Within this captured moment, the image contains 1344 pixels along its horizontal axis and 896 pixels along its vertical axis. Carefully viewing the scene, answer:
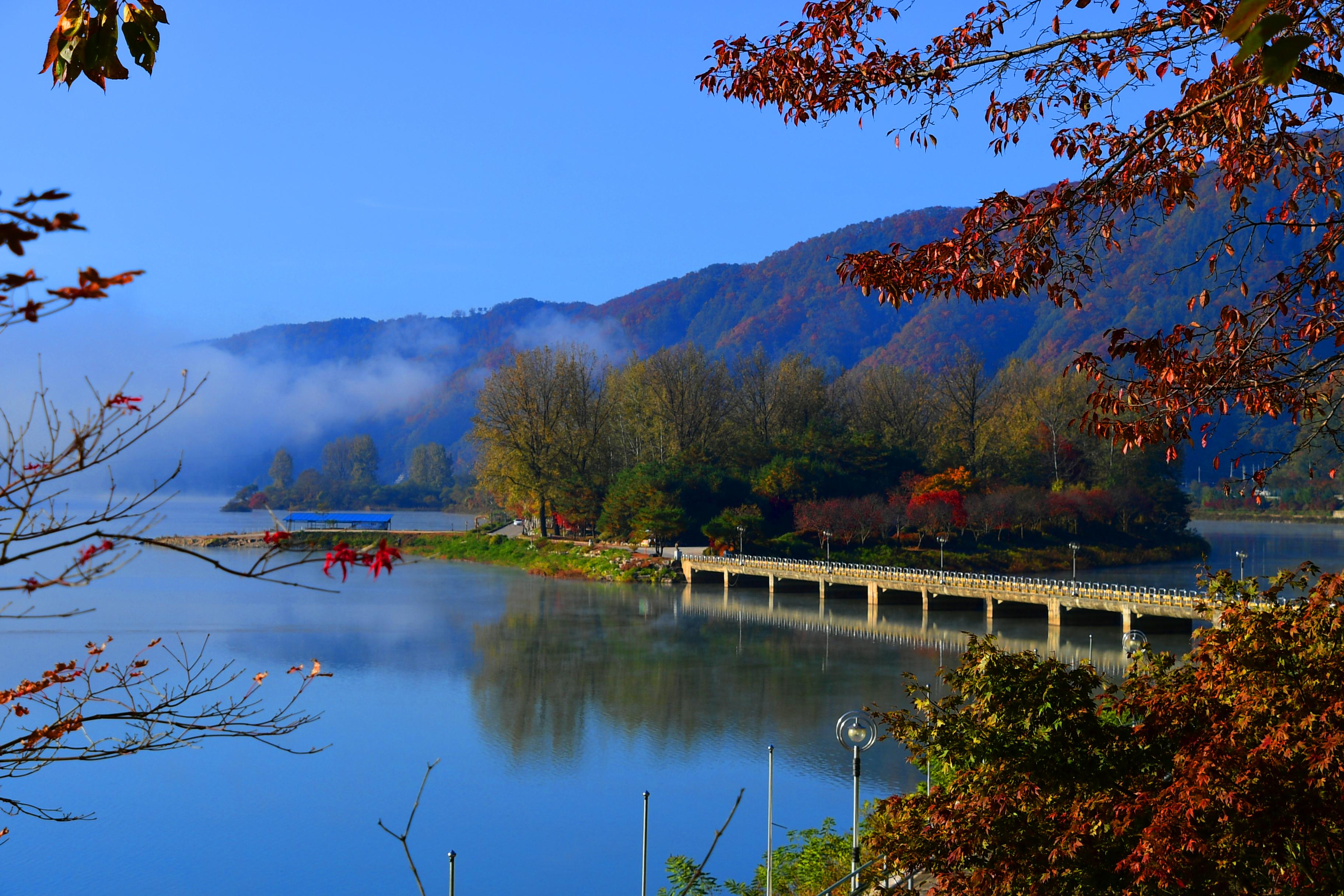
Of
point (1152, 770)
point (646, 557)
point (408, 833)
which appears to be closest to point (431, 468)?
point (646, 557)

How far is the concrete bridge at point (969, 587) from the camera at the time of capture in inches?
1476

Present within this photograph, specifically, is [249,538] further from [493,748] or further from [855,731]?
[855,731]

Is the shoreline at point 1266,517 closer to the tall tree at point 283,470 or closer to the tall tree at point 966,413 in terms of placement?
the tall tree at point 966,413

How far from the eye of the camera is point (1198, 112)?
572 cm

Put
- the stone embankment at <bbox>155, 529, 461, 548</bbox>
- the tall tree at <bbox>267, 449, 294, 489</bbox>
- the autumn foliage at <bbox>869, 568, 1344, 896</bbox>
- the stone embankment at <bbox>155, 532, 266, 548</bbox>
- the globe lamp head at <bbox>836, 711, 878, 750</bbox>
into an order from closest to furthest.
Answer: the autumn foliage at <bbox>869, 568, 1344, 896</bbox> < the globe lamp head at <bbox>836, 711, 878, 750</bbox> < the stone embankment at <bbox>155, 529, 461, 548</bbox> < the stone embankment at <bbox>155, 532, 266, 548</bbox> < the tall tree at <bbox>267, 449, 294, 489</bbox>

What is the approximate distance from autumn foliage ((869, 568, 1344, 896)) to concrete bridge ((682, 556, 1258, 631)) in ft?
80.4

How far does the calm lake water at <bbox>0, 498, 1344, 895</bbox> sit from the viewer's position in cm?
1775

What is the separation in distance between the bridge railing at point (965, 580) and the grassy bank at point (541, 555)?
2.64m

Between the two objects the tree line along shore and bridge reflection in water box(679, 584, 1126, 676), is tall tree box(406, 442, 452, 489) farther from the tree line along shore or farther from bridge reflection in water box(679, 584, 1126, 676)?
bridge reflection in water box(679, 584, 1126, 676)

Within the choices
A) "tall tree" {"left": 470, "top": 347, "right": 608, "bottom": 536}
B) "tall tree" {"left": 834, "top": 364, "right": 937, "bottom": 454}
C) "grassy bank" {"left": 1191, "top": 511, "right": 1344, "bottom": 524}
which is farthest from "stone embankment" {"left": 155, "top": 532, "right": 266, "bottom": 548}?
"grassy bank" {"left": 1191, "top": 511, "right": 1344, "bottom": 524}

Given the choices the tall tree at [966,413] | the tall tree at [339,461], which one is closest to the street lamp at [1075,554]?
the tall tree at [966,413]

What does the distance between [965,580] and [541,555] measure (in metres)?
28.5

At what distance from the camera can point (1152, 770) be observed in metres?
8.07

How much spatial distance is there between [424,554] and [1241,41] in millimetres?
72338
